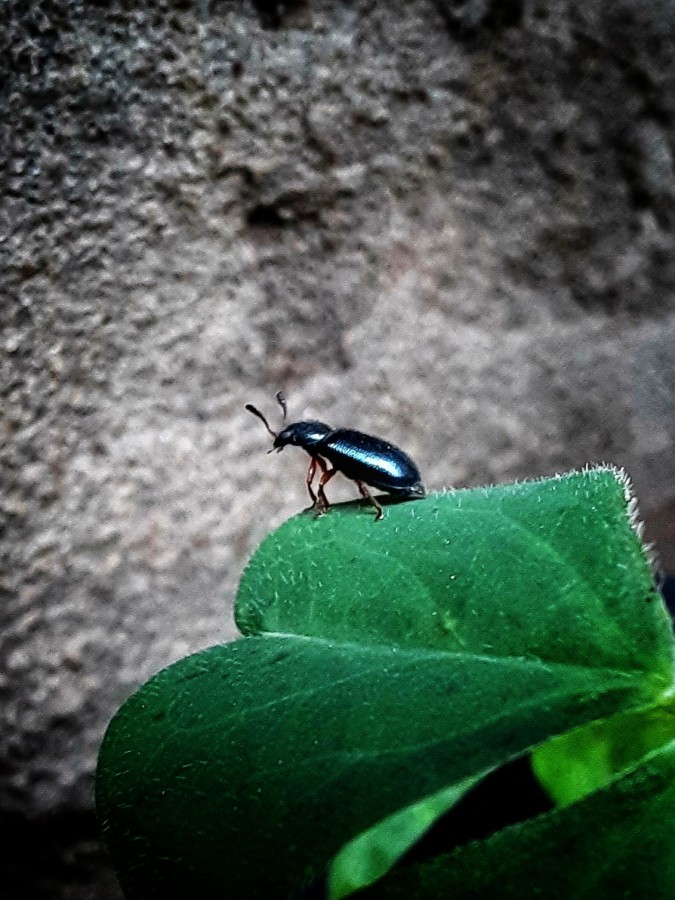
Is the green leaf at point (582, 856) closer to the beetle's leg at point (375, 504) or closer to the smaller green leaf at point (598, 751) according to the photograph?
the smaller green leaf at point (598, 751)

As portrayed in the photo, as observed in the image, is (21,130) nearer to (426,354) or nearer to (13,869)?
(426,354)

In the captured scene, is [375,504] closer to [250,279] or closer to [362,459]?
[362,459]

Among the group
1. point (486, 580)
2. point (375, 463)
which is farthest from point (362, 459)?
point (486, 580)

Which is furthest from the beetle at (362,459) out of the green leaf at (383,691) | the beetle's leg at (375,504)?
the green leaf at (383,691)

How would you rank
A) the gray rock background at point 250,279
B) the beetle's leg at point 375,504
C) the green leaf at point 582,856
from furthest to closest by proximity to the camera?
1. the gray rock background at point 250,279
2. the beetle's leg at point 375,504
3. the green leaf at point 582,856

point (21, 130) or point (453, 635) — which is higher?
point (21, 130)

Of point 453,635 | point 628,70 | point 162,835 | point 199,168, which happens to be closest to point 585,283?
point 628,70

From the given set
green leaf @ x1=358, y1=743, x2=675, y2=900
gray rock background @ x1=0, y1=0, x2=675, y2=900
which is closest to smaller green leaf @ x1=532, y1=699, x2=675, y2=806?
green leaf @ x1=358, y1=743, x2=675, y2=900
